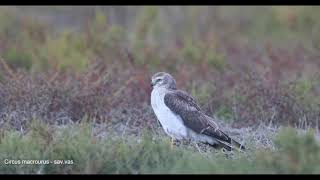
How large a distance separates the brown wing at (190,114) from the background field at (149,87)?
22 centimetres

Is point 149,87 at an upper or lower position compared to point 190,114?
upper

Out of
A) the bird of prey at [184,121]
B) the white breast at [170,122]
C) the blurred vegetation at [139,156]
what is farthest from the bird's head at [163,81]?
the blurred vegetation at [139,156]

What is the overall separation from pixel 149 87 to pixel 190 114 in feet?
7.02

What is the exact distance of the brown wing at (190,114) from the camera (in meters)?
8.40

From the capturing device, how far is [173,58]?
1287 centimetres

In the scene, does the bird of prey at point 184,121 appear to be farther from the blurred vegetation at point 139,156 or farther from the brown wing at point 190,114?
the blurred vegetation at point 139,156

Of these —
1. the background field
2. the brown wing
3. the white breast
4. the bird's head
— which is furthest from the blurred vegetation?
the bird's head

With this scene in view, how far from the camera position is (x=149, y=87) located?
34.8ft

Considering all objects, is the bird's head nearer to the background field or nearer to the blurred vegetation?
the background field

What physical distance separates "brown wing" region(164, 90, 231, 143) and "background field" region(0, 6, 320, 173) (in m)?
0.22

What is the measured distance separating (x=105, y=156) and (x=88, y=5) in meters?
9.59

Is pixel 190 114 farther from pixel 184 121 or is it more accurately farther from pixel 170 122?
pixel 170 122

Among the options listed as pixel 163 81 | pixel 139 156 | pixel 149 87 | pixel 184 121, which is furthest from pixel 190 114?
pixel 149 87

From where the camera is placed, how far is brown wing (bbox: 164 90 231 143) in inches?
331
